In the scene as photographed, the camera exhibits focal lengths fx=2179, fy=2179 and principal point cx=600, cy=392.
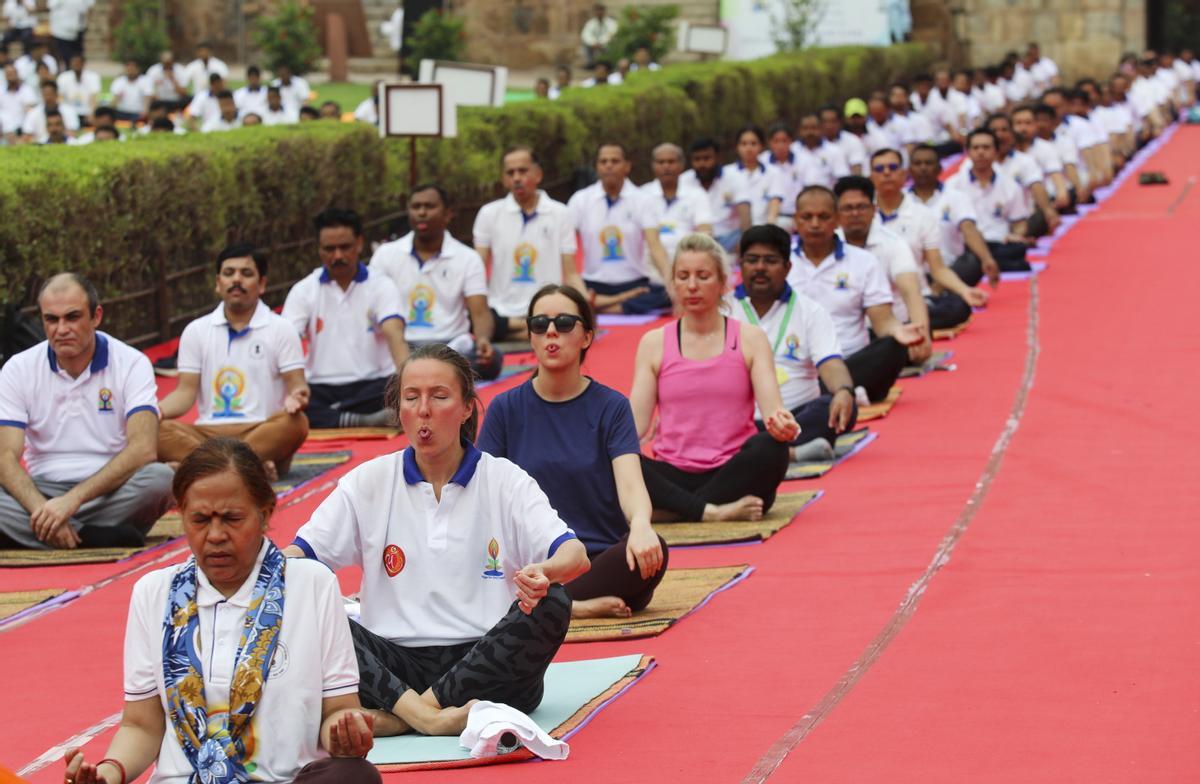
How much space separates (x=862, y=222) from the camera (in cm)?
1195

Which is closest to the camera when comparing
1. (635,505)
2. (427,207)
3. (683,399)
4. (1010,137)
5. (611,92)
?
(635,505)

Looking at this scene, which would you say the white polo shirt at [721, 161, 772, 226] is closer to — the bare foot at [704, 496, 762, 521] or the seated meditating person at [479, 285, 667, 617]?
the bare foot at [704, 496, 762, 521]

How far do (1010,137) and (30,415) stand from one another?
1212 cm

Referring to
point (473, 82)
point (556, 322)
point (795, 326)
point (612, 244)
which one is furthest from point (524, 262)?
point (556, 322)

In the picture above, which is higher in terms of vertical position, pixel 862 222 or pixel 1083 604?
pixel 862 222

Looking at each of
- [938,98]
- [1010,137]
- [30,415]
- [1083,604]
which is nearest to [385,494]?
[1083,604]

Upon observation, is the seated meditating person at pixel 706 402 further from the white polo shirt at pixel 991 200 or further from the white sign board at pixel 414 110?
the white polo shirt at pixel 991 200

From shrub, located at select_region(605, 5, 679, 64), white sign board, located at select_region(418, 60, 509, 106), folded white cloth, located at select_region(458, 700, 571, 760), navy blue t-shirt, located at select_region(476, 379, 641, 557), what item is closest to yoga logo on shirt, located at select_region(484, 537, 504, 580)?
folded white cloth, located at select_region(458, 700, 571, 760)

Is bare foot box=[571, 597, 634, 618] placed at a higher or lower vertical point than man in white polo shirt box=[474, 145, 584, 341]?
lower

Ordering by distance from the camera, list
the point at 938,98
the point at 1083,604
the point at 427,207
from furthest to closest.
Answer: the point at 938,98 → the point at 427,207 → the point at 1083,604

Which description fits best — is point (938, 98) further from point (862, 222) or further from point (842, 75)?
point (862, 222)

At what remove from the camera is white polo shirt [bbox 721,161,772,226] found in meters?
19.5

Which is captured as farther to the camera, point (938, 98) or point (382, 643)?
point (938, 98)

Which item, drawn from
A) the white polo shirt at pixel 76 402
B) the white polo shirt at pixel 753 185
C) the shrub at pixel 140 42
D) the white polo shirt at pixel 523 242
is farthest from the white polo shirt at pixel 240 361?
the shrub at pixel 140 42
